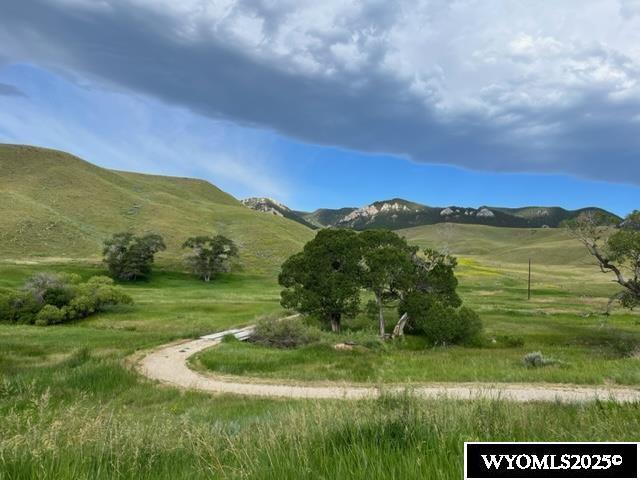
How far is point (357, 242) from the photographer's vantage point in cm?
3978

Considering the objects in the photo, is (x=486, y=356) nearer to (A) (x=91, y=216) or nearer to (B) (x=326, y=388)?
(B) (x=326, y=388)

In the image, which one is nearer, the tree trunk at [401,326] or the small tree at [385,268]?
the tree trunk at [401,326]

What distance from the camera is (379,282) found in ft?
122

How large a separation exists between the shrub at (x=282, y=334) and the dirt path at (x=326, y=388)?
6.67 m

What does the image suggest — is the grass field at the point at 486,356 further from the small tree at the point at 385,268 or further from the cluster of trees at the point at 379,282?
the small tree at the point at 385,268

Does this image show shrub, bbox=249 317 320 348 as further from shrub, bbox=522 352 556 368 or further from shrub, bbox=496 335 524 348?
shrub, bbox=522 352 556 368

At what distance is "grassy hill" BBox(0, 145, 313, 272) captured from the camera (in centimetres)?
10656

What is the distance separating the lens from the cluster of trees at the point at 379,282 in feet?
119

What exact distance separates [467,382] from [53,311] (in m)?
41.3

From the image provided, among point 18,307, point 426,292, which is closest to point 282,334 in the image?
point 426,292

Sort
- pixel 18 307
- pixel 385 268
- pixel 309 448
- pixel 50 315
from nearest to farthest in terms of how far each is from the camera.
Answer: pixel 309 448 < pixel 385 268 < pixel 50 315 < pixel 18 307

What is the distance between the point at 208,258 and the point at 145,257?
37.3 ft

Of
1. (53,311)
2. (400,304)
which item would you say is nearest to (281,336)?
(400,304)

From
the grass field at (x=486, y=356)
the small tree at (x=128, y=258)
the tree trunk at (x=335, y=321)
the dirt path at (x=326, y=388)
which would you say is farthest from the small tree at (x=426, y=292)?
the small tree at (x=128, y=258)
